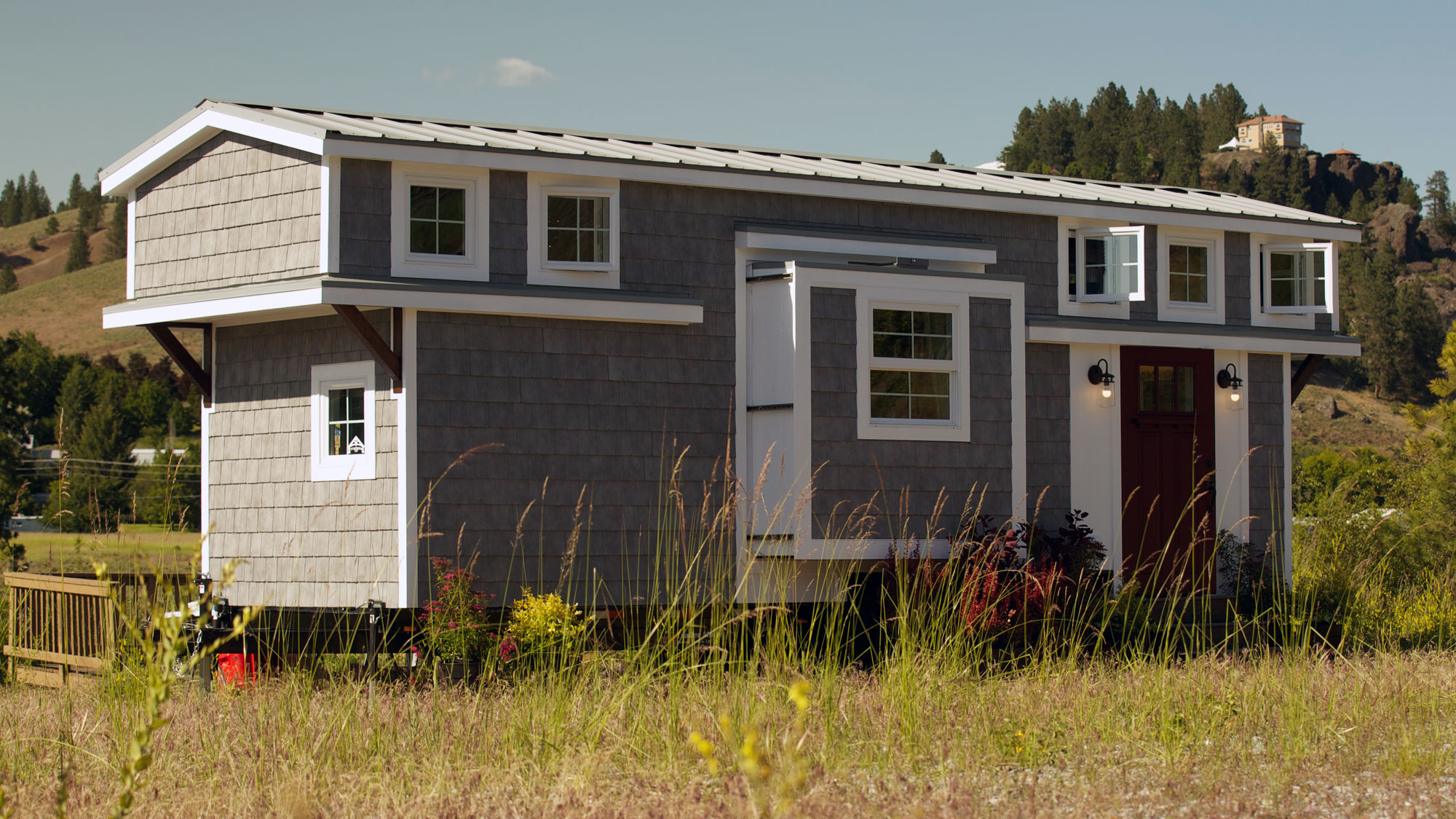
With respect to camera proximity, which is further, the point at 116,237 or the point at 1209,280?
the point at 116,237

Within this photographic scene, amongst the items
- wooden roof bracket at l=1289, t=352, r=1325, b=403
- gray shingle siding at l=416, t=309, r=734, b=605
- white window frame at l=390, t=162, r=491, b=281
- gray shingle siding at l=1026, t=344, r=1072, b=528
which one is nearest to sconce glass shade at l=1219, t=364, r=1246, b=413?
wooden roof bracket at l=1289, t=352, r=1325, b=403

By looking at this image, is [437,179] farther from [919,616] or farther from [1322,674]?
[1322,674]

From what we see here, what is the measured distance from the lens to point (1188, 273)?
44.6 feet

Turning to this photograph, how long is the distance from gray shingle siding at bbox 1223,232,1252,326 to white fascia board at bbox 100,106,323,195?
897 cm

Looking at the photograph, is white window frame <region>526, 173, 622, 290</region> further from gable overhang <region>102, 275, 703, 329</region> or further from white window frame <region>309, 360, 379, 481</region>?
white window frame <region>309, 360, 379, 481</region>

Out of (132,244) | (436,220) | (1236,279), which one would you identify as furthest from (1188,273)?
(132,244)

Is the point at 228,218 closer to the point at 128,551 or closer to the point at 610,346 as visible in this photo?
the point at 610,346

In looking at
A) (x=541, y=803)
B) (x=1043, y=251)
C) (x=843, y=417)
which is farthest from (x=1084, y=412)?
(x=541, y=803)

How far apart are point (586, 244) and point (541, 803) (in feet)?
20.0

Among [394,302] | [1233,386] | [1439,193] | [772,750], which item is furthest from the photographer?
[1439,193]

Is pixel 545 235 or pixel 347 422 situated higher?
pixel 545 235

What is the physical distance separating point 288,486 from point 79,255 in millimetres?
105566

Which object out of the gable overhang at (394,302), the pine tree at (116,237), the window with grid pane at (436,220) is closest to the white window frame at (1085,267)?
the gable overhang at (394,302)

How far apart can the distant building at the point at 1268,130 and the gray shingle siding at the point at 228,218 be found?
384 feet
